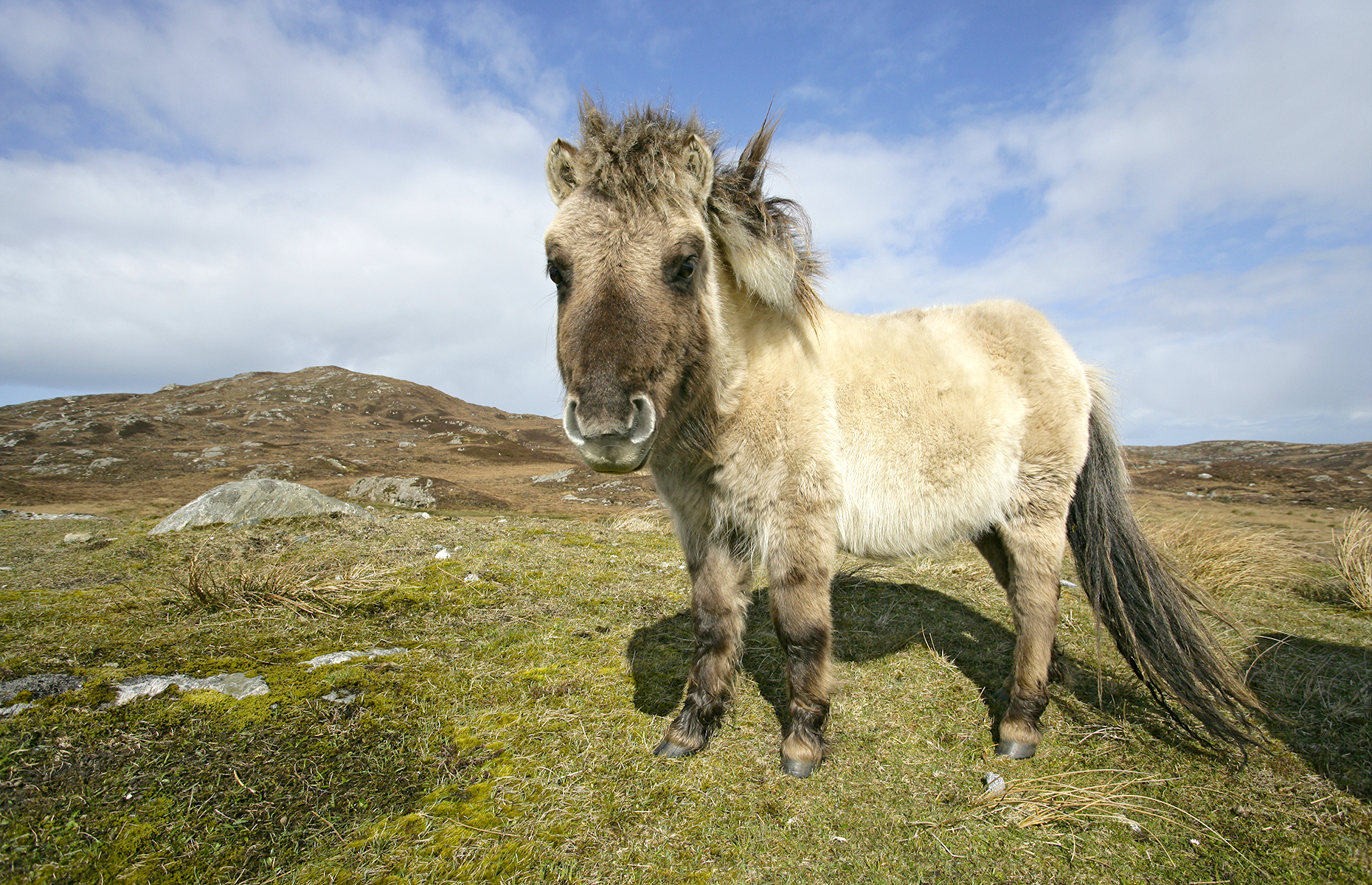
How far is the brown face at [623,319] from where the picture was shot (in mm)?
2510

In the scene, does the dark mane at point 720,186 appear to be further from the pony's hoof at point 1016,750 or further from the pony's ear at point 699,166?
the pony's hoof at point 1016,750

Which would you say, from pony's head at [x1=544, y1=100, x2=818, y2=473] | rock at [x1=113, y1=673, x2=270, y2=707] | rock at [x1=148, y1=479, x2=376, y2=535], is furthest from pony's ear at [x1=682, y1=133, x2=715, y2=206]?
rock at [x1=148, y1=479, x2=376, y2=535]

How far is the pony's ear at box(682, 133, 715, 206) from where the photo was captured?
3.14 meters

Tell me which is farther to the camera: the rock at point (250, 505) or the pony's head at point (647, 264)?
the rock at point (250, 505)

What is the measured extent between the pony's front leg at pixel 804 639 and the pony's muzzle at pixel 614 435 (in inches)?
50.5

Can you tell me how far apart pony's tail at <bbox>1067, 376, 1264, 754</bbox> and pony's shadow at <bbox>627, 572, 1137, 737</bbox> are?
47 centimetres

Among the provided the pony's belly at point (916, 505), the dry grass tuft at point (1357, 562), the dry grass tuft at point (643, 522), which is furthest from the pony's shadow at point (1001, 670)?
the dry grass tuft at point (643, 522)

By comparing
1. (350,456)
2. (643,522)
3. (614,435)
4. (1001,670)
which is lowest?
(1001,670)

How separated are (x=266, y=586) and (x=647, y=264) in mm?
4272

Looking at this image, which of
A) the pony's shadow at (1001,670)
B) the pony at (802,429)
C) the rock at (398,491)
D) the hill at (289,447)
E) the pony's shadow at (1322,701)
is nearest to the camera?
the pony at (802,429)

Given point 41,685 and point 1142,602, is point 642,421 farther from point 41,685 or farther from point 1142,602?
point 1142,602

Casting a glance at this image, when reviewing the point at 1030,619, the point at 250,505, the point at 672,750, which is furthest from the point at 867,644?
the point at 250,505

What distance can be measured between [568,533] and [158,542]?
16.1 ft

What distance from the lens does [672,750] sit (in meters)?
3.35
